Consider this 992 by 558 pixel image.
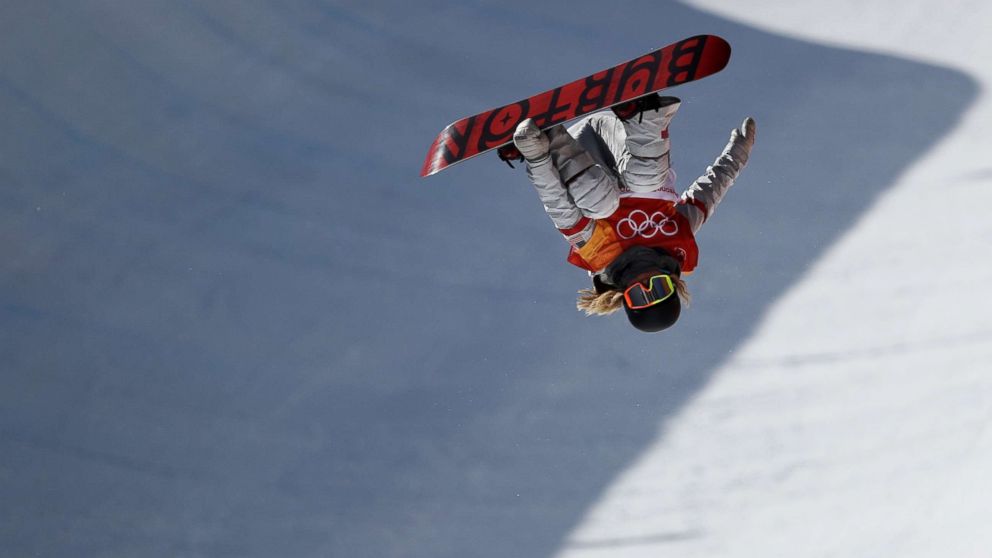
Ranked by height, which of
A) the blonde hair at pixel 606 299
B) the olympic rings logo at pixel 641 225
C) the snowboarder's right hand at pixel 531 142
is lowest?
the blonde hair at pixel 606 299

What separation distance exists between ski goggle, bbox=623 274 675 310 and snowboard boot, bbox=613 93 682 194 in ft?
0.83

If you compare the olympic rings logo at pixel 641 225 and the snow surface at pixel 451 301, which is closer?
the olympic rings logo at pixel 641 225

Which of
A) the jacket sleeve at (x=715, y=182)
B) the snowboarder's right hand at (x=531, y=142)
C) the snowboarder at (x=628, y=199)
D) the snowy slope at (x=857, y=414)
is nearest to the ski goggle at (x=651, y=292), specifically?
the snowboarder at (x=628, y=199)

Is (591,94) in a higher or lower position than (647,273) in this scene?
higher

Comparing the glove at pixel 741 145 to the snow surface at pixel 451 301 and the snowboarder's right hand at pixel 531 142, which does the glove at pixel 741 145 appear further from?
the snow surface at pixel 451 301

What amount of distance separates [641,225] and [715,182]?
0.30 m

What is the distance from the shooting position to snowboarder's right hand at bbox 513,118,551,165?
3266mm

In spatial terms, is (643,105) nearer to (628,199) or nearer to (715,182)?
(628,199)

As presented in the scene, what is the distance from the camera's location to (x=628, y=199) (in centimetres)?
360

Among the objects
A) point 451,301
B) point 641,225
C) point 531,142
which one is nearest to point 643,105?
point 531,142

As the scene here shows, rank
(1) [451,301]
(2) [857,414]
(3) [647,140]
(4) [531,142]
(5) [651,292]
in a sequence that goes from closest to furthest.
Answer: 1. (4) [531,142]
2. (3) [647,140]
3. (5) [651,292]
4. (2) [857,414]
5. (1) [451,301]

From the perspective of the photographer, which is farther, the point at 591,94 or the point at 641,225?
the point at 641,225

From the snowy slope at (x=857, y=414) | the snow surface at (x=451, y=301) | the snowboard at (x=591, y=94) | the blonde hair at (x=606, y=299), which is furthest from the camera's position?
the snow surface at (x=451, y=301)

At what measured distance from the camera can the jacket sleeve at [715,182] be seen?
3.75 metres
